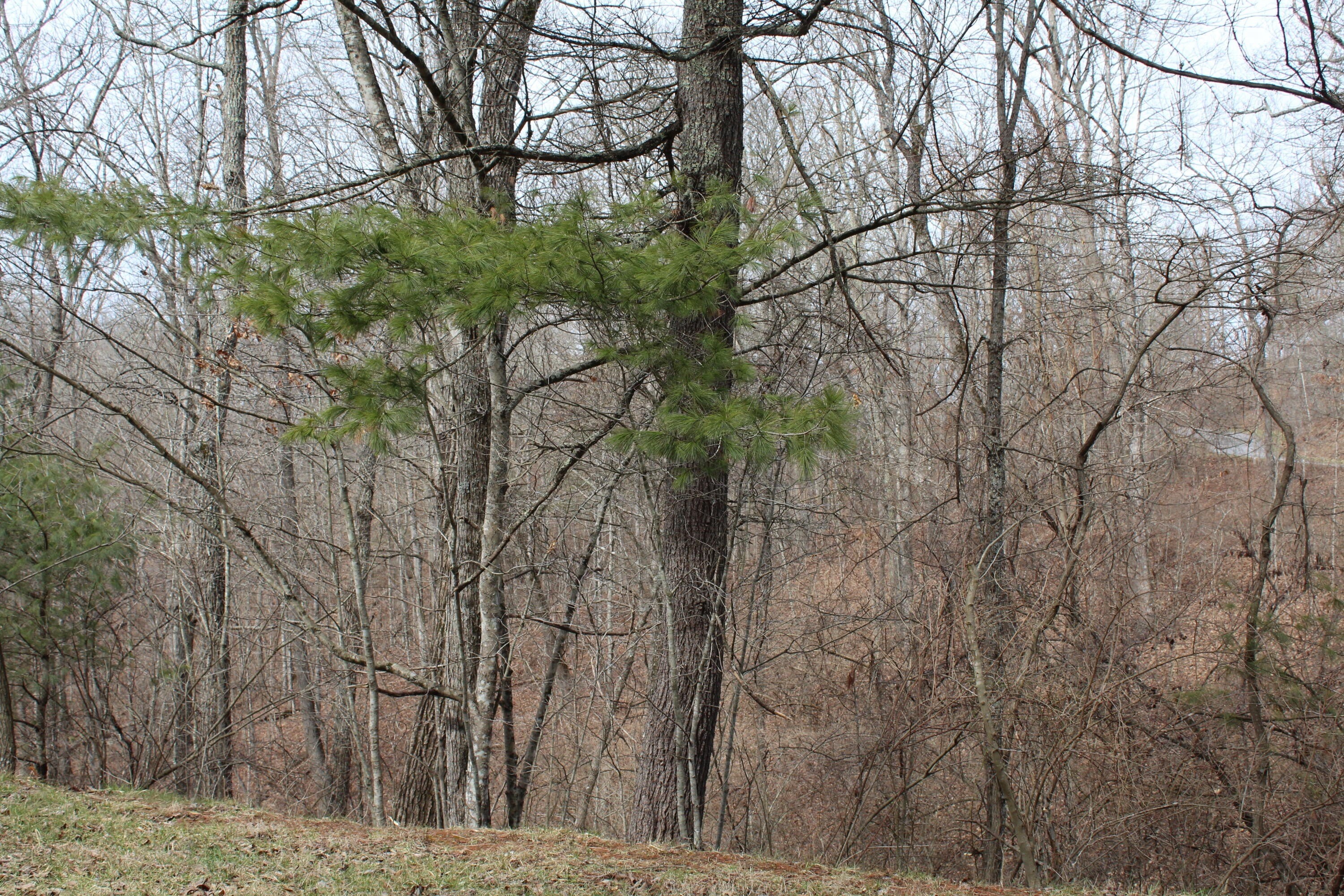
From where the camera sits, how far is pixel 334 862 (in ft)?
13.8

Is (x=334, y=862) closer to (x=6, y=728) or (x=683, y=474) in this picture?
(x=683, y=474)

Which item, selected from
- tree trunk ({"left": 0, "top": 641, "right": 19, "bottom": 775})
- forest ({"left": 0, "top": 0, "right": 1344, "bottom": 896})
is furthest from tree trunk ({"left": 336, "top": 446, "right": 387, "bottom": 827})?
tree trunk ({"left": 0, "top": 641, "right": 19, "bottom": 775})

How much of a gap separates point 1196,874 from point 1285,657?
1728mm

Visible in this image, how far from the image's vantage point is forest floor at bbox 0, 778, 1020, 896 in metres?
3.86

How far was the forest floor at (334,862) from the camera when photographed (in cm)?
386

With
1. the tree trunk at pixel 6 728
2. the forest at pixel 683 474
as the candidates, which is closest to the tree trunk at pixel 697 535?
the forest at pixel 683 474

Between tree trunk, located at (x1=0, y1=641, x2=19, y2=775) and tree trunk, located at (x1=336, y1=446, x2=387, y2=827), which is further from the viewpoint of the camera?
tree trunk, located at (x1=0, y1=641, x2=19, y2=775)

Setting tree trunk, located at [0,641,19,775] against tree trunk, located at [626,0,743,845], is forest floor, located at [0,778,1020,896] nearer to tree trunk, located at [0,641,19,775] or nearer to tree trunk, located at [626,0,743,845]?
tree trunk, located at [626,0,743,845]

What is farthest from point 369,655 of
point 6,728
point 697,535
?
point 6,728

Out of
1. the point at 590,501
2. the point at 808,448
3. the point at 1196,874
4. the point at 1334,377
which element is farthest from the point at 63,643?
the point at 1334,377

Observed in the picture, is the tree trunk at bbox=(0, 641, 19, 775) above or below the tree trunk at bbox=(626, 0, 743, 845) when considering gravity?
below

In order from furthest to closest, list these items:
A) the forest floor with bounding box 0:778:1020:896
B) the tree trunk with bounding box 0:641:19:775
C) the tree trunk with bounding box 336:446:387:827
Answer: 1. the tree trunk with bounding box 0:641:19:775
2. the tree trunk with bounding box 336:446:387:827
3. the forest floor with bounding box 0:778:1020:896

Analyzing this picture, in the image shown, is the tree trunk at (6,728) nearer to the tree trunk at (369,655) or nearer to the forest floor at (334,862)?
the forest floor at (334,862)

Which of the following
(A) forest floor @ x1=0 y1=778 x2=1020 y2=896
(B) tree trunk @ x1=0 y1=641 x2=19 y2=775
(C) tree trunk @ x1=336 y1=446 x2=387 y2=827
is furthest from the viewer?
(B) tree trunk @ x1=0 y1=641 x2=19 y2=775
